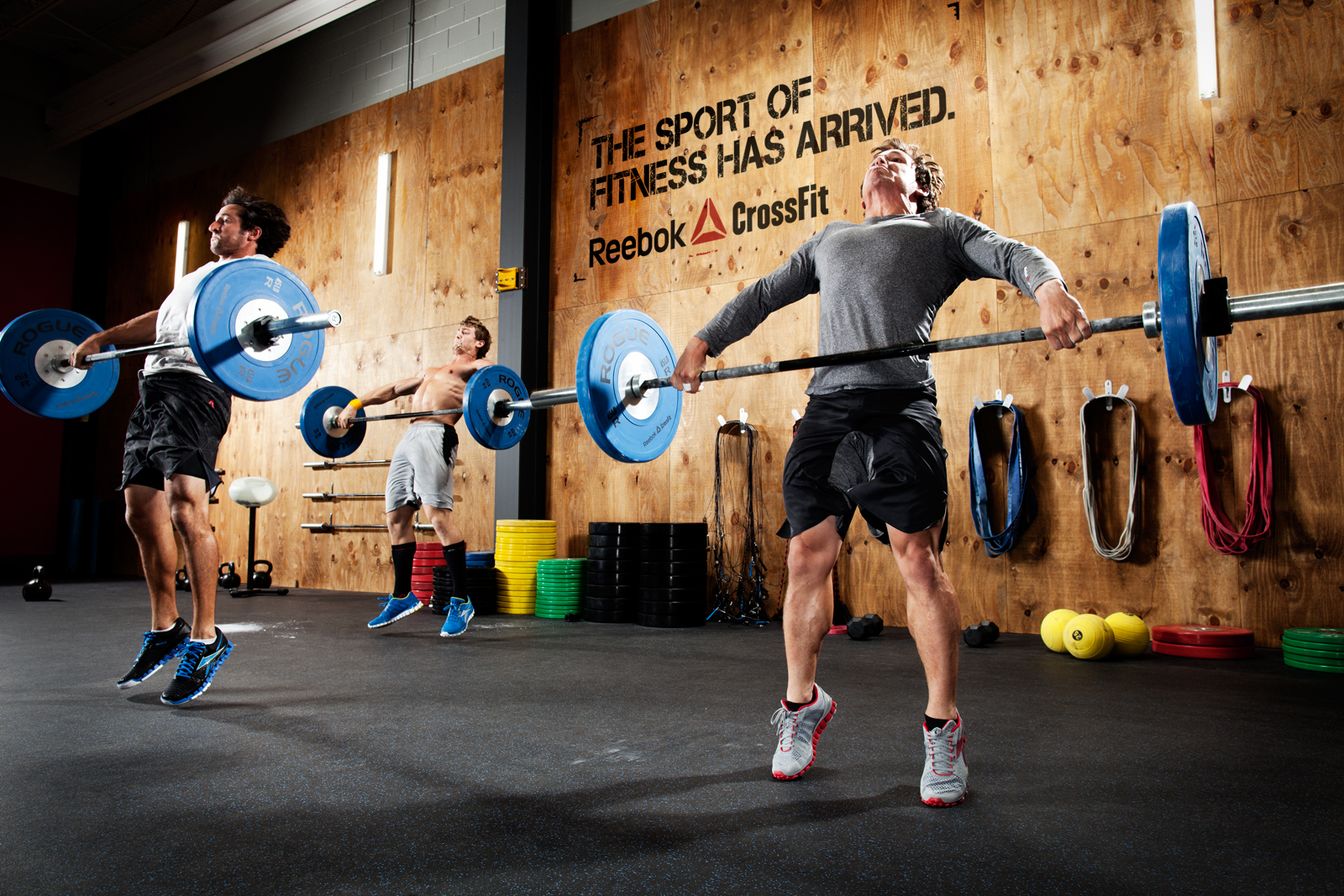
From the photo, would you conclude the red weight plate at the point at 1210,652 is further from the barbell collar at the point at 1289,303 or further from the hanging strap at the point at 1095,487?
the barbell collar at the point at 1289,303

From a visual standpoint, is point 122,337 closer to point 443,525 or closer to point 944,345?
point 443,525

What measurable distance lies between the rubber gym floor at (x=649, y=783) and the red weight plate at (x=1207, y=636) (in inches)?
5.7

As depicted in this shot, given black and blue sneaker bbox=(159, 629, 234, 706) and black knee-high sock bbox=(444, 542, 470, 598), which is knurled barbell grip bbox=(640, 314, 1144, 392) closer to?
black and blue sneaker bbox=(159, 629, 234, 706)

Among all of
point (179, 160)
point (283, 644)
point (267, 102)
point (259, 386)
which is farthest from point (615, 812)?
point (179, 160)

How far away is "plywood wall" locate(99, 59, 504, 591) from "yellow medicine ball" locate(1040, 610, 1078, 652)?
3.52 metres

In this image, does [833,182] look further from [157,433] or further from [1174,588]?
[157,433]

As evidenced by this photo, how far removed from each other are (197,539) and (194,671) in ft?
1.23

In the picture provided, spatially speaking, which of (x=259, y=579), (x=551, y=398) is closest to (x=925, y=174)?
(x=551, y=398)

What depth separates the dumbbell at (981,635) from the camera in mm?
3402

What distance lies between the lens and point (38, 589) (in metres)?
5.37

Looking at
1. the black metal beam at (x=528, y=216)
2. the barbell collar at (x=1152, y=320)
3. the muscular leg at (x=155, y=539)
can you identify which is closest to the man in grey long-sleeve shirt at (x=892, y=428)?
the barbell collar at (x=1152, y=320)

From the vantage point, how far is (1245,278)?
3.42 metres

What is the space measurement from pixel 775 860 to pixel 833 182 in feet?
12.7

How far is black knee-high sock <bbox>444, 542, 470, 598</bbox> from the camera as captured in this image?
13.3 ft
